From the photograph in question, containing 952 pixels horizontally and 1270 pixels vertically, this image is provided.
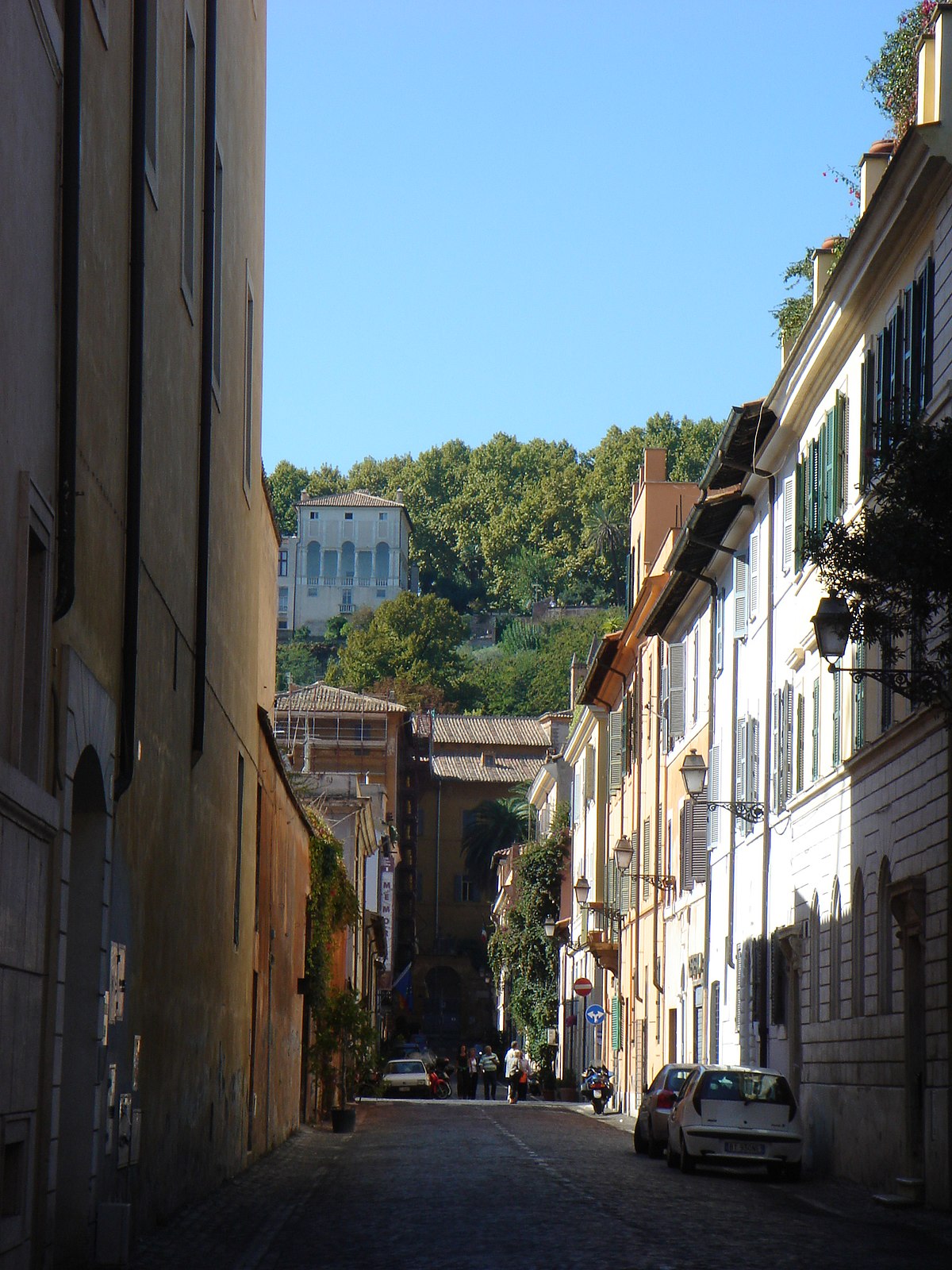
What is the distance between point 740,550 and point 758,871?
215 inches

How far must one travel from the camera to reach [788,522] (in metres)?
26.8

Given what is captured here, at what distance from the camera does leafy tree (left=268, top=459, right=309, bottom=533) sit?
524 feet

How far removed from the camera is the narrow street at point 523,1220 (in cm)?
1238

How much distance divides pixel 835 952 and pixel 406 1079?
108 feet

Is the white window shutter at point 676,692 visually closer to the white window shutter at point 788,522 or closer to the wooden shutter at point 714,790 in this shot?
the wooden shutter at point 714,790

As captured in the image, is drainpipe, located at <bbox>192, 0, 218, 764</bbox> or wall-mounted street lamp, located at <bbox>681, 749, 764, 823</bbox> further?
wall-mounted street lamp, located at <bbox>681, 749, 764, 823</bbox>

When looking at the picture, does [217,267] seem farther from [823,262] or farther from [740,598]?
[740,598]

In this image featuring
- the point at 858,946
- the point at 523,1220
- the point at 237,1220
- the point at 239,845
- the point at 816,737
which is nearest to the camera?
the point at 523,1220

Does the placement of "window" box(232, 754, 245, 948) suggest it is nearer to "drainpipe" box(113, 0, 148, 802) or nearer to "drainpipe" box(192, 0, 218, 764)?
"drainpipe" box(192, 0, 218, 764)

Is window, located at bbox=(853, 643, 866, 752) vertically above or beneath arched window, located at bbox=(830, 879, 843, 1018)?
above

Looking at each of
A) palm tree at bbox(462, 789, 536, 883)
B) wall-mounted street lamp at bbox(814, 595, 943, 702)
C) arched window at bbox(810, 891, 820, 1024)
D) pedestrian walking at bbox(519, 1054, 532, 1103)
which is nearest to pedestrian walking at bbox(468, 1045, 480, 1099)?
pedestrian walking at bbox(519, 1054, 532, 1103)

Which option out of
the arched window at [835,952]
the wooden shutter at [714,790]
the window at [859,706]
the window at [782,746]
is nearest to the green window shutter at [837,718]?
the window at [859,706]

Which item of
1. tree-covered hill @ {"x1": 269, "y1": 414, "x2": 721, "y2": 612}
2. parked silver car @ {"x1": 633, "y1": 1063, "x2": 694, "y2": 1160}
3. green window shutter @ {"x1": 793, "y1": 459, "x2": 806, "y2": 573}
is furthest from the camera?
tree-covered hill @ {"x1": 269, "y1": 414, "x2": 721, "y2": 612}

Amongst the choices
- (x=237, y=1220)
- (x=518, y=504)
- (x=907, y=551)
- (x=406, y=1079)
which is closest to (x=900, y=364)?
(x=907, y=551)
